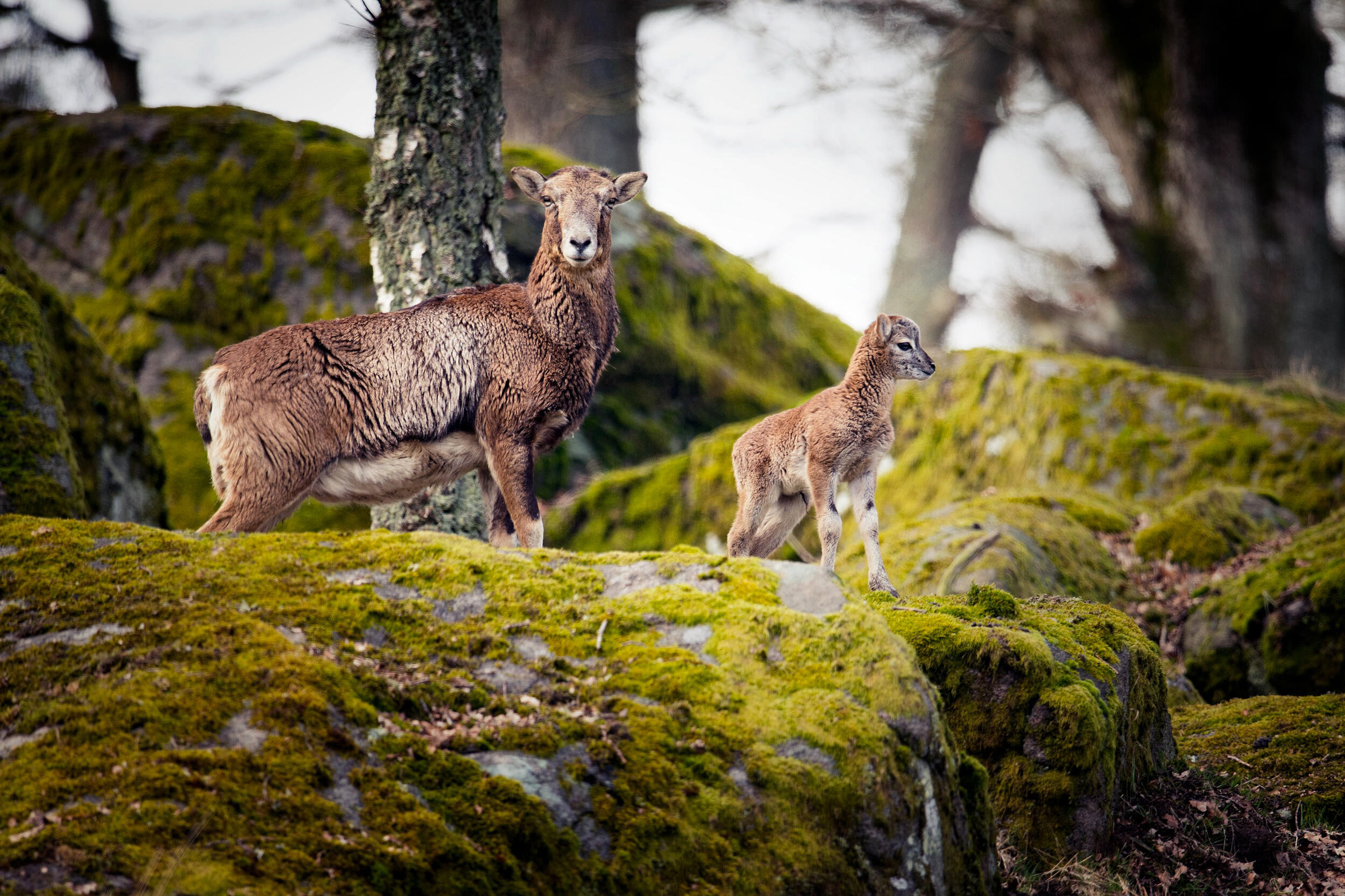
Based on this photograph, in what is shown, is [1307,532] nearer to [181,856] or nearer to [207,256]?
[181,856]

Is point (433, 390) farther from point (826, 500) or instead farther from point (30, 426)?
point (30, 426)

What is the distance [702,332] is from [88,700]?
40.9 feet

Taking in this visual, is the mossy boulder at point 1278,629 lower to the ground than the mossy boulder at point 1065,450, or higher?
lower

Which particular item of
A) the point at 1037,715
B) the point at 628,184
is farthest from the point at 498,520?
the point at 1037,715

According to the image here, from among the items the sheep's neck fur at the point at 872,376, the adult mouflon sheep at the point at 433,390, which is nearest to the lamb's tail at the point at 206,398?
the adult mouflon sheep at the point at 433,390

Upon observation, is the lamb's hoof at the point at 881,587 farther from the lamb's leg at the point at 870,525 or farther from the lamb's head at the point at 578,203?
the lamb's head at the point at 578,203

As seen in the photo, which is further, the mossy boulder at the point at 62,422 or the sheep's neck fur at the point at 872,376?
the sheep's neck fur at the point at 872,376

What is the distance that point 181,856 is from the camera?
3244 mm

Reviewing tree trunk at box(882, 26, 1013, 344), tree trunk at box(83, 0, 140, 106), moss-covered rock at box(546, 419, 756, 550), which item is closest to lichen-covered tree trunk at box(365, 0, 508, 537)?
moss-covered rock at box(546, 419, 756, 550)

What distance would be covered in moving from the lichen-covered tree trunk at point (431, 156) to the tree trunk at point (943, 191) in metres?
17.4

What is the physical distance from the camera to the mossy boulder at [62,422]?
6.93m

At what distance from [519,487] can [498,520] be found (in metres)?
0.57

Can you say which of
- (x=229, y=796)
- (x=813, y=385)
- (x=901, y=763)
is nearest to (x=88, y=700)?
(x=229, y=796)

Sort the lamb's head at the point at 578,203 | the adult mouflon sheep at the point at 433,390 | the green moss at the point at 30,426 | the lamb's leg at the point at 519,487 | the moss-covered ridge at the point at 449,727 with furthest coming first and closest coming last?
the green moss at the point at 30,426 → the lamb's head at the point at 578,203 → the lamb's leg at the point at 519,487 → the adult mouflon sheep at the point at 433,390 → the moss-covered ridge at the point at 449,727
